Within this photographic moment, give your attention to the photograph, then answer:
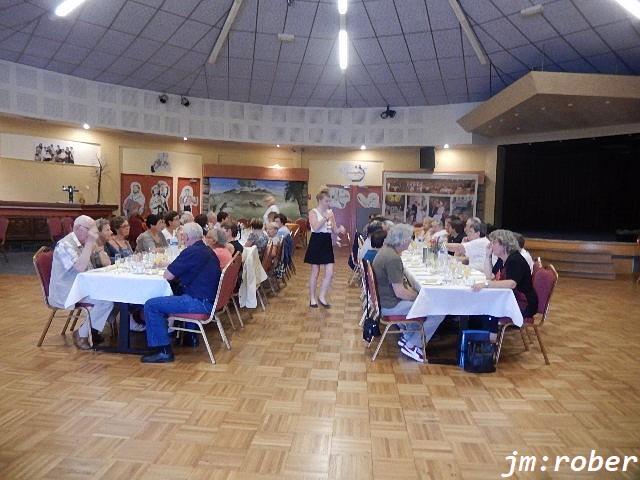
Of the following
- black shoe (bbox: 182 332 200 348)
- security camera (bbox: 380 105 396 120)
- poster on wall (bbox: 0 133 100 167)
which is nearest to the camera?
black shoe (bbox: 182 332 200 348)

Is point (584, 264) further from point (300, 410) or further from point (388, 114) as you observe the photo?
point (300, 410)

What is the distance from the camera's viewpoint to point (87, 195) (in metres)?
13.3

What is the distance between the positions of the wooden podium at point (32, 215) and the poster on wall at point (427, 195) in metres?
8.19

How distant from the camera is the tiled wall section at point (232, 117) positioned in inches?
455

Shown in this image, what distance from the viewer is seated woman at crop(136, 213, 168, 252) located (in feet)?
18.9

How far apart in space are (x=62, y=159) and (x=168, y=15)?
16.4 feet

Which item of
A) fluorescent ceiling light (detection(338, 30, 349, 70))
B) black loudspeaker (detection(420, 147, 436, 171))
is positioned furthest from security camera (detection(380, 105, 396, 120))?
fluorescent ceiling light (detection(338, 30, 349, 70))

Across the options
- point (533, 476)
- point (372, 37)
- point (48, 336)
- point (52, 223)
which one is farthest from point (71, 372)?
point (372, 37)

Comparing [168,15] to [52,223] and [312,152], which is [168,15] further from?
[312,152]

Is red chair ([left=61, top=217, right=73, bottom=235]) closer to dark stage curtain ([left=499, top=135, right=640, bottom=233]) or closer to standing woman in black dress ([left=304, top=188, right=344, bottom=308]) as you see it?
standing woman in black dress ([left=304, top=188, right=344, bottom=308])

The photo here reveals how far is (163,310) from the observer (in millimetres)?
4164

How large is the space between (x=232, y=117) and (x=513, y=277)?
11.4m

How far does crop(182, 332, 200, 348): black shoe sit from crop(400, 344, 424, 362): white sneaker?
2007 mm

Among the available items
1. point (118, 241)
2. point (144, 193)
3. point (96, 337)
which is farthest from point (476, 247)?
point (144, 193)
